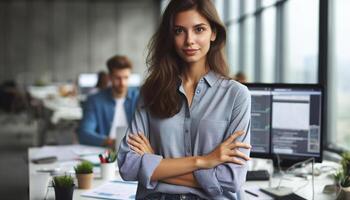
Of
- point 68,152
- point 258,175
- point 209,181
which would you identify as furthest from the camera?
point 68,152

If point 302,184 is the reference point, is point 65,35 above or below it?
above

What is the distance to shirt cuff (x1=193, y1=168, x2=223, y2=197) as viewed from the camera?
1.65 metres

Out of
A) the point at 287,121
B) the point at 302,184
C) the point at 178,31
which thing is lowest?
the point at 302,184

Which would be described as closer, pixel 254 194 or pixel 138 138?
pixel 138 138

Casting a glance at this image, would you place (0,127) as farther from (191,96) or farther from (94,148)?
(191,96)

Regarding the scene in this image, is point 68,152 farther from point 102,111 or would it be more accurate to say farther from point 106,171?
point 106,171

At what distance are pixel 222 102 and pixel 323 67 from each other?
2.46 meters

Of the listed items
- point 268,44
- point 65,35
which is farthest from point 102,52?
point 268,44

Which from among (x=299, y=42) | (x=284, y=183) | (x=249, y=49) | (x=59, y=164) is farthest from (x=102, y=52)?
(x=284, y=183)

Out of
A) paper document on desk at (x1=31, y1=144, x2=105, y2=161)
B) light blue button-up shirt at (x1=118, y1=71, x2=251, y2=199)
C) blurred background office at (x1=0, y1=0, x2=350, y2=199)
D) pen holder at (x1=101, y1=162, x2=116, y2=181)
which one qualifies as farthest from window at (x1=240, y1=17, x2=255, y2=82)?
light blue button-up shirt at (x1=118, y1=71, x2=251, y2=199)

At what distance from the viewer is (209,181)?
1660 millimetres

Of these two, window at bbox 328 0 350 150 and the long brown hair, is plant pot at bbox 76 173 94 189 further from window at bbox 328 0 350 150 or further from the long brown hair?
window at bbox 328 0 350 150

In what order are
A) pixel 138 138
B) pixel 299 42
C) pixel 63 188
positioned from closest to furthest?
1. pixel 138 138
2. pixel 63 188
3. pixel 299 42

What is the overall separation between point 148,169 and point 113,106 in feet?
7.13
